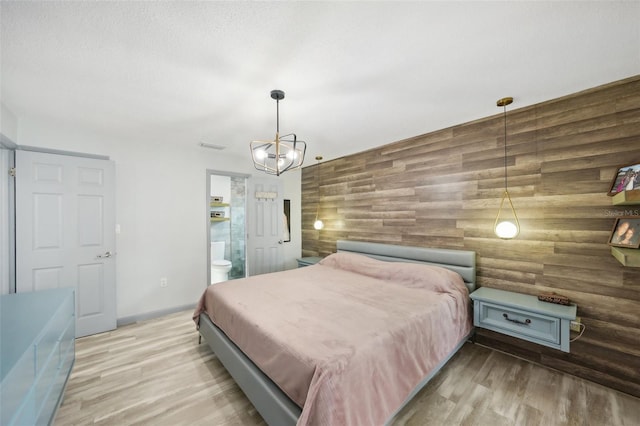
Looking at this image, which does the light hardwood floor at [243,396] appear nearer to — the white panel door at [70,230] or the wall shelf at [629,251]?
the white panel door at [70,230]

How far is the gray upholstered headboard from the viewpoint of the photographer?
2.78 metres

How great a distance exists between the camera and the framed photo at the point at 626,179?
1881 millimetres

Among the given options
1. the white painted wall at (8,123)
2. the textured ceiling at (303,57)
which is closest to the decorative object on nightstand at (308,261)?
the textured ceiling at (303,57)

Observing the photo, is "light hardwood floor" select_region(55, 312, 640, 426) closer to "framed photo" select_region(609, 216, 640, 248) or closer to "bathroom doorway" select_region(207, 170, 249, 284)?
"framed photo" select_region(609, 216, 640, 248)

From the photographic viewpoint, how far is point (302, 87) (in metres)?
2.11

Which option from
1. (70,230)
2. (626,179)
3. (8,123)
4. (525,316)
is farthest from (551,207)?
(8,123)

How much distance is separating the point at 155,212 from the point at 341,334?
3.37 meters

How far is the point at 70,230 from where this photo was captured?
295 centimetres

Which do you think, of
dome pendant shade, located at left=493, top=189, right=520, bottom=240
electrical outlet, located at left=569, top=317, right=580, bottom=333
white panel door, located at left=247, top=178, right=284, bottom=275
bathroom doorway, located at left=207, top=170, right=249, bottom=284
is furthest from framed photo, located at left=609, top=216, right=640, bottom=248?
bathroom doorway, located at left=207, top=170, right=249, bottom=284

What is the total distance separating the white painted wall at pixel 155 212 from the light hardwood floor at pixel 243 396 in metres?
0.98

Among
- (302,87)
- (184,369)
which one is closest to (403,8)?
(302,87)

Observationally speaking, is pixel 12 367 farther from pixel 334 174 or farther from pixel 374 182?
pixel 334 174

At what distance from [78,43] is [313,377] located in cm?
251

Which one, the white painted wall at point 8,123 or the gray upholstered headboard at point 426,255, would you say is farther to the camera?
the gray upholstered headboard at point 426,255
